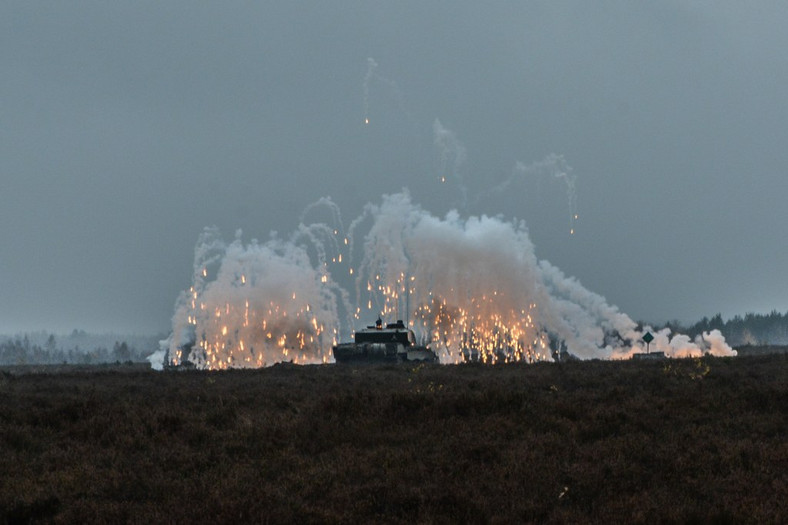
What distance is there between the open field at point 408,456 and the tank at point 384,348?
2932 cm

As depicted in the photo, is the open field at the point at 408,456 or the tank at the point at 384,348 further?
the tank at the point at 384,348

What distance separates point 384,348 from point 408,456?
40.6 m

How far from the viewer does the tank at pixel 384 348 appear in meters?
55.8

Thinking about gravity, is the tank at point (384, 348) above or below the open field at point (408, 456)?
above

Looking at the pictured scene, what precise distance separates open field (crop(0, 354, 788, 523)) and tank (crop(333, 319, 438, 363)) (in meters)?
29.3

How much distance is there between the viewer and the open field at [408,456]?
41.2 ft

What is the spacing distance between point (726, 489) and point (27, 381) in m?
35.8

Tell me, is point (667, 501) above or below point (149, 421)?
below

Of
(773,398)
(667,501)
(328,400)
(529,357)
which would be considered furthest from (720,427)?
(529,357)

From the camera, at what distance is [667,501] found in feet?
41.5

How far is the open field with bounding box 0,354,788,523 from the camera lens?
12555mm

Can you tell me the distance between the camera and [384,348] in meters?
56.4

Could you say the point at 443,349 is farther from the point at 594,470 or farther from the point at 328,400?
the point at 594,470

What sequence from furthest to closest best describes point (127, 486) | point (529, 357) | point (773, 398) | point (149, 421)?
point (529, 357), point (773, 398), point (149, 421), point (127, 486)
